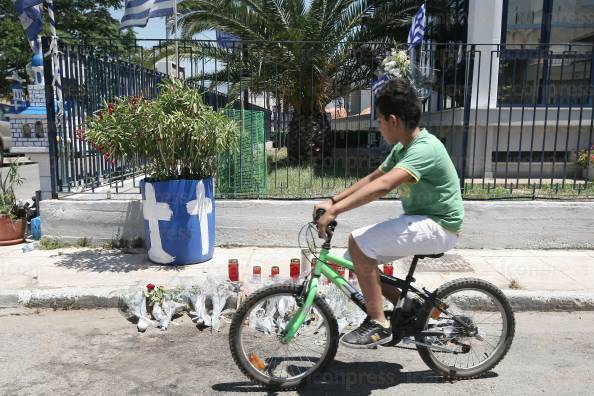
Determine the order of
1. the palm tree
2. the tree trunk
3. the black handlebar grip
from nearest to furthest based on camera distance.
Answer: the black handlebar grip, the palm tree, the tree trunk

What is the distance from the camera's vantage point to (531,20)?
1077cm

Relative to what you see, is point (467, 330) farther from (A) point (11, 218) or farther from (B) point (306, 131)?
(B) point (306, 131)

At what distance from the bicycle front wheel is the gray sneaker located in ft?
0.44

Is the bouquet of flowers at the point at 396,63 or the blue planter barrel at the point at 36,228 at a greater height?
the bouquet of flowers at the point at 396,63

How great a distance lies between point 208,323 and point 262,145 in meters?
3.55

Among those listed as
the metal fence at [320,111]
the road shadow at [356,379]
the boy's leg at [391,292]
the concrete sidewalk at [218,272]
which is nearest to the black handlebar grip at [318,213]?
the boy's leg at [391,292]

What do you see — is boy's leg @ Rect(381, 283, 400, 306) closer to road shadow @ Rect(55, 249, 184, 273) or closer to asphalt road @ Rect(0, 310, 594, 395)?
asphalt road @ Rect(0, 310, 594, 395)

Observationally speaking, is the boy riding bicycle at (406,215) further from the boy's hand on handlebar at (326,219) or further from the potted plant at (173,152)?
the potted plant at (173,152)

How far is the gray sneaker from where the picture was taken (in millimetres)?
3234

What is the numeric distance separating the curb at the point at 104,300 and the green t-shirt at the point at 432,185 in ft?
7.28

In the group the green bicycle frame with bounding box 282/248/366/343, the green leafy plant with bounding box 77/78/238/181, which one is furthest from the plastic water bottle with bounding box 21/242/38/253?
the green bicycle frame with bounding box 282/248/366/343

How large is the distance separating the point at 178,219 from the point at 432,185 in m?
3.38

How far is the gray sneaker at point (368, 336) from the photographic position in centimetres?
323

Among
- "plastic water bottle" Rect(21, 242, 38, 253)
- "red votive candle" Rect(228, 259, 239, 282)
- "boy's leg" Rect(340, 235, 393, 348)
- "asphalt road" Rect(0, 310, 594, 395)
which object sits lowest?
"asphalt road" Rect(0, 310, 594, 395)
